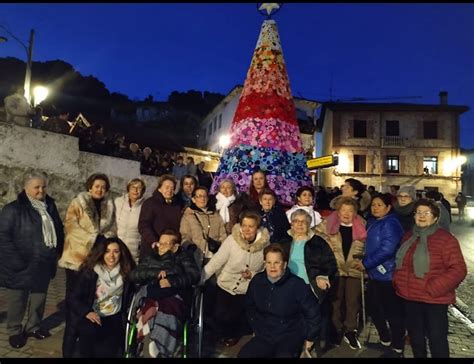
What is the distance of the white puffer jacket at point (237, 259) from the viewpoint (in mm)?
4109

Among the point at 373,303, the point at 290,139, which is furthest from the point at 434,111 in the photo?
the point at 373,303

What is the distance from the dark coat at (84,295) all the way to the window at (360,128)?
30293 mm

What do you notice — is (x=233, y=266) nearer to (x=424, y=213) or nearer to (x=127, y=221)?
(x=127, y=221)

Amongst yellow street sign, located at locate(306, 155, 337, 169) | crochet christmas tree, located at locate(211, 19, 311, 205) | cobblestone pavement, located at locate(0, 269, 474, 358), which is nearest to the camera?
cobblestone pavement, located at locate(0, 269, 474, 358)

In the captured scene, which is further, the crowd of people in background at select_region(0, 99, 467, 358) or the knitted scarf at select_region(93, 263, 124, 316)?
the knitted scarf at select_region(93, 263, 124, 316)

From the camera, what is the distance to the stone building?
1200 inches

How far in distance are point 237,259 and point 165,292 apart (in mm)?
874

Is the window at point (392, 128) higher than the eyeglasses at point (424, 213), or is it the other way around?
the window at point (392, 128)

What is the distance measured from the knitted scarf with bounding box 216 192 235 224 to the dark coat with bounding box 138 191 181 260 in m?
0.57

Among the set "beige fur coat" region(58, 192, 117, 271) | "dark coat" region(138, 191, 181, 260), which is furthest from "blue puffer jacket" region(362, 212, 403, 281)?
"beige fur coat" region(58, 192, 117, 271)

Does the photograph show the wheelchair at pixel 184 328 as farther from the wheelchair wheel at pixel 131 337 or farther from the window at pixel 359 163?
the window at pixel 359 163

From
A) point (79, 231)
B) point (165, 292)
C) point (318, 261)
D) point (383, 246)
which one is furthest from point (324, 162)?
point (165, 292)

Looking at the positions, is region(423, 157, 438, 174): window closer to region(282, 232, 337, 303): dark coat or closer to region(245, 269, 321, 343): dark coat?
region(282, 232, 337, 303): dark coat

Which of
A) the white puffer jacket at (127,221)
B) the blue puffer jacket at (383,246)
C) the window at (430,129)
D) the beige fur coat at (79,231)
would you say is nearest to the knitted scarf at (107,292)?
the beige fur coat at (79,231)
